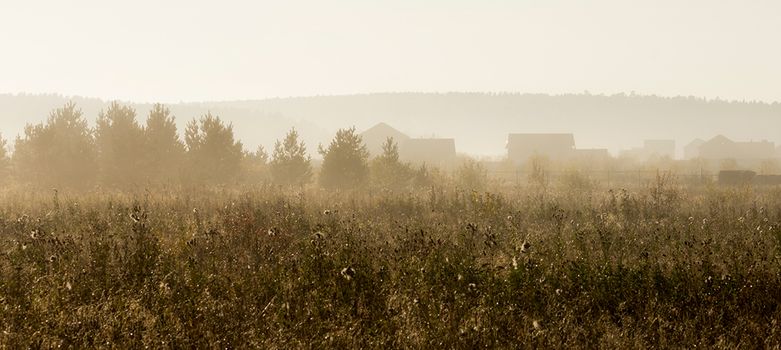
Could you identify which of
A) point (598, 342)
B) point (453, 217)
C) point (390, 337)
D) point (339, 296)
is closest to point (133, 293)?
point (339, 296)

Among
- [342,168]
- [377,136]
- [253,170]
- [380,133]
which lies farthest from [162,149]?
[380,133]

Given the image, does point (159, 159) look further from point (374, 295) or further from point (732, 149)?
point (732, 149)

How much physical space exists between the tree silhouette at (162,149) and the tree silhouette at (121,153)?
1.31 ft

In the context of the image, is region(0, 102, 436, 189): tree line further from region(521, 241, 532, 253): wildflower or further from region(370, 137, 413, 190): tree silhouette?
region(521, 241, 532, 253): wildflower

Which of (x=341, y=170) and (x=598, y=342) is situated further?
(x=341, y=170)

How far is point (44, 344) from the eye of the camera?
594 cm

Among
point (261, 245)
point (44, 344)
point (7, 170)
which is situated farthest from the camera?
point (7, 170)

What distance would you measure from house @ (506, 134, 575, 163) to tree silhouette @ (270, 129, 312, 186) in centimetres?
5926

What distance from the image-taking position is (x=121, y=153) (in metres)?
31.3

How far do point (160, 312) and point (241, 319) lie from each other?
1007 millimetres

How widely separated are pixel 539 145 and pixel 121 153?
221ft

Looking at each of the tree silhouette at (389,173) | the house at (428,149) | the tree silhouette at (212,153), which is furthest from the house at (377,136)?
the tree silhouette at (389,173)

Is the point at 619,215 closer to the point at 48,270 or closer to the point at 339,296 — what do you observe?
the point at 339,296

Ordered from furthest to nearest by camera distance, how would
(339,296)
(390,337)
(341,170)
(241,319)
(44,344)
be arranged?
(341,170) → (339,296) → (241,319) → (390,337) → (44,344)
